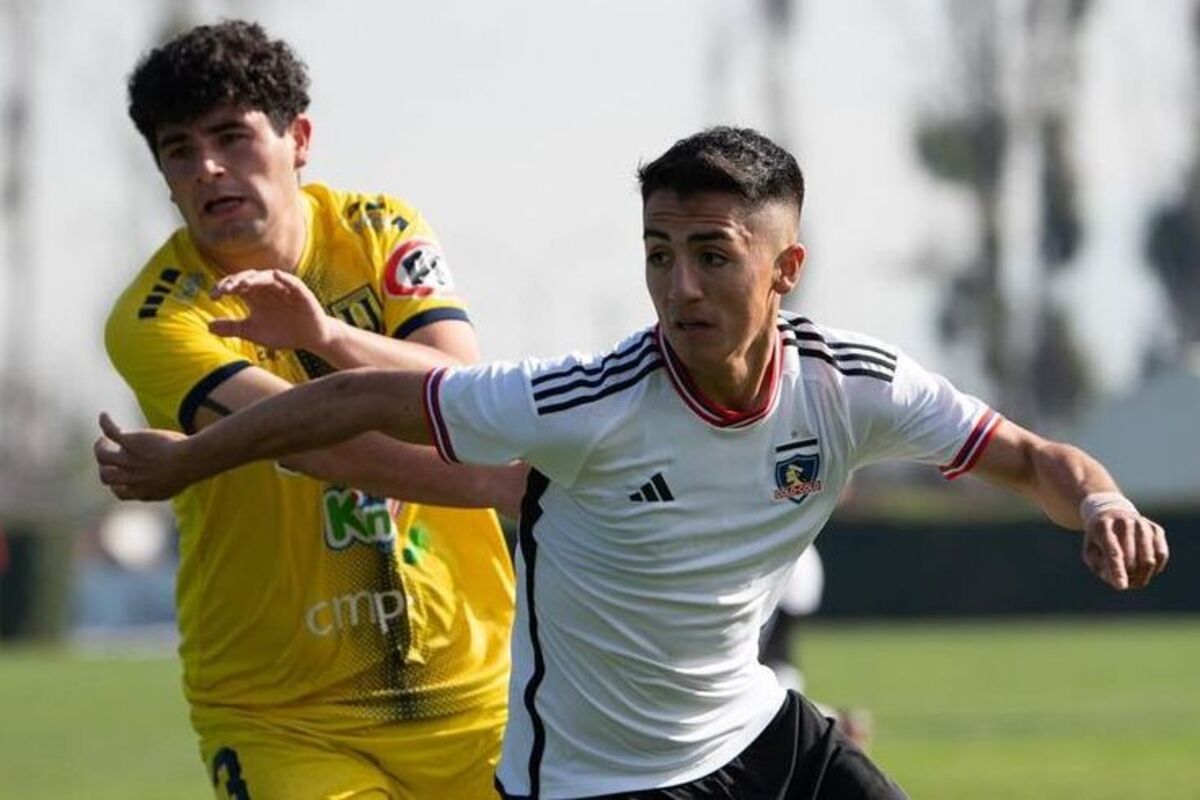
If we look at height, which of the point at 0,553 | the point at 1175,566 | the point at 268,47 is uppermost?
the point at 268,47

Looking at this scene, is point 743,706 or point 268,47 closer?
point 743,706

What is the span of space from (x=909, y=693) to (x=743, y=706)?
2236 cm

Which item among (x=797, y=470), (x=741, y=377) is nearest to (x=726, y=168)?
(x=741, y=377)

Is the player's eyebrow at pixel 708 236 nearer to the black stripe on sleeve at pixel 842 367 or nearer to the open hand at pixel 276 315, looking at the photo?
the black stripe on sleeve at pixel 842 367

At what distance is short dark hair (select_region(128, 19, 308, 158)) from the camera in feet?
24.8

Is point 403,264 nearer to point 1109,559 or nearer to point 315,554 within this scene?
point 315,554

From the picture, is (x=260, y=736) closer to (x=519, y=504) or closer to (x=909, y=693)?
(x=519, y=504)

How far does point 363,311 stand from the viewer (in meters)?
7.64

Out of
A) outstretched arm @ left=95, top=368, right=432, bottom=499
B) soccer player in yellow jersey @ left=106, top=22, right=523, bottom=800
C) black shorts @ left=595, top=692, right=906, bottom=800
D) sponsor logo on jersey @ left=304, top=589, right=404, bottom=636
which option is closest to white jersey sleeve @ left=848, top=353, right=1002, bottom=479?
black shorts @ left=595, top=692, right=906, bottom=800

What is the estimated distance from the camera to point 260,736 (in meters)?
7.48

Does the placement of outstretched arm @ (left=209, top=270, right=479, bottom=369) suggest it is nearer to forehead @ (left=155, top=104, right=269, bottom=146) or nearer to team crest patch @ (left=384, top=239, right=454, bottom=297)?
team crest patch @ (left=384, top=239, right=454, bottom=297)

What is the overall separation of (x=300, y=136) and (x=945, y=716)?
61.1 ft

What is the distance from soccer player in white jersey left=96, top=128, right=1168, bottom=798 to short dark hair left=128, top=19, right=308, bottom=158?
1.35m

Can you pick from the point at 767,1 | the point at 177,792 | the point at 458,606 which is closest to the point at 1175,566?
the point at 767,1
